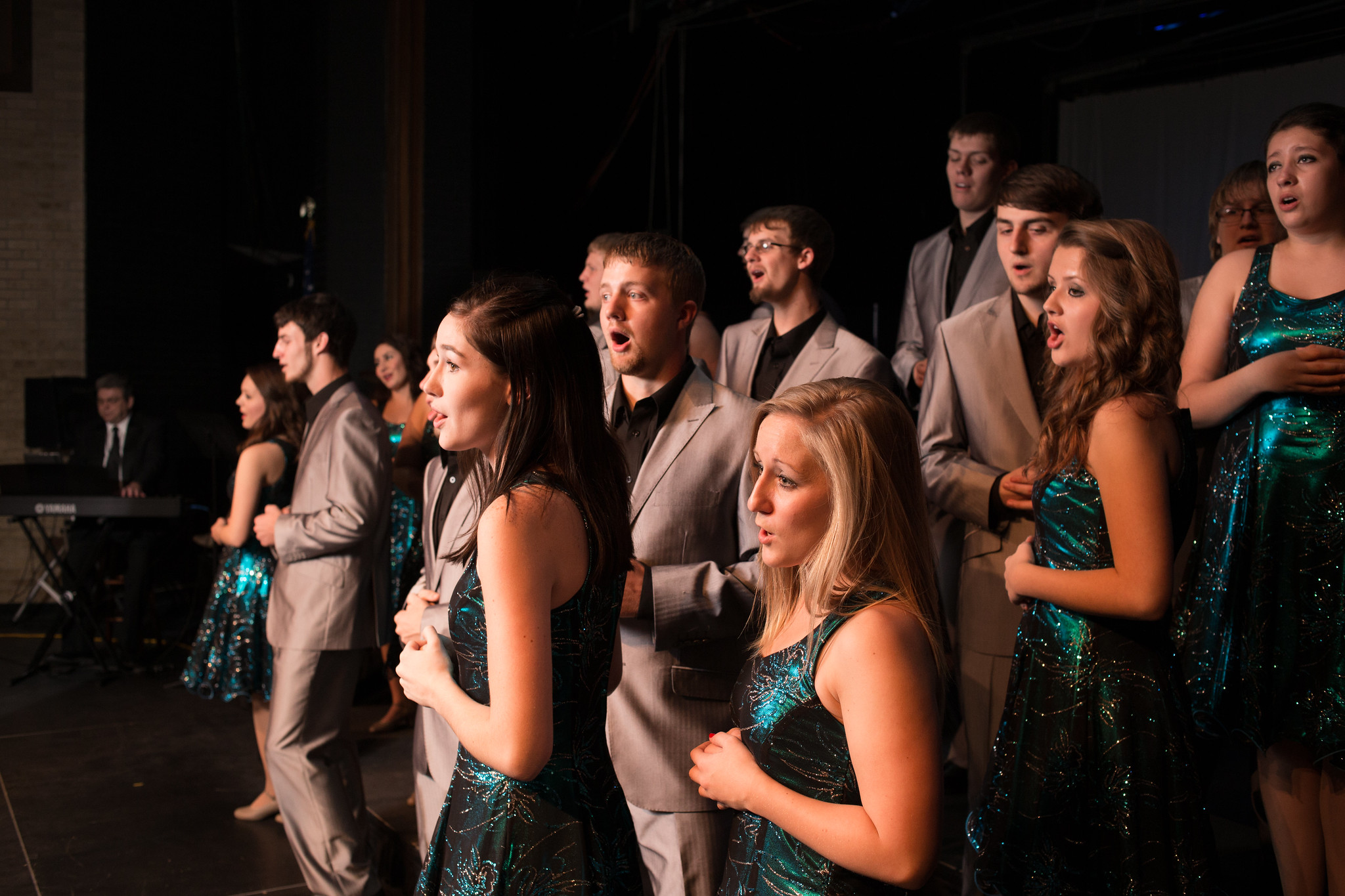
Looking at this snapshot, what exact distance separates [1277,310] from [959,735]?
1.99 metres

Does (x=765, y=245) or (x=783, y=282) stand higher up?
(x=765, y=245)

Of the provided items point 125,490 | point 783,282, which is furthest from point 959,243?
point 125,490

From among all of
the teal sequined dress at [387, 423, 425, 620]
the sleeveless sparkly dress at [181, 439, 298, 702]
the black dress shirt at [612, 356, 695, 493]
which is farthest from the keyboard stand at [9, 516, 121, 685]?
the black dress shirt at [612, 356, 695, 493]

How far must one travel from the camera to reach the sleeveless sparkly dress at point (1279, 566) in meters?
2.02

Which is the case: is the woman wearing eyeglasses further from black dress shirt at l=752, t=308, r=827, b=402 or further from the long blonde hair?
the long blonde hair

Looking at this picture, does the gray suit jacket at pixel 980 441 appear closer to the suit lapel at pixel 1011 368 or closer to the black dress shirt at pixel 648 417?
the suit lapel at pixel 1011 368

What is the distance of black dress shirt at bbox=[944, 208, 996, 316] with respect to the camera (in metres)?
3.37

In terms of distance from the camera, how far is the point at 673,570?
1967 millimetres

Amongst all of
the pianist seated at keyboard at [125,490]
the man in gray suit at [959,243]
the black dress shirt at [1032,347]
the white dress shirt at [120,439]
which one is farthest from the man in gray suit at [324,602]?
the white dress shirt at [120,439]

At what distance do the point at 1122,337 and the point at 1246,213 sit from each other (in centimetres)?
153

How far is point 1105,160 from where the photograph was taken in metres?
9.09

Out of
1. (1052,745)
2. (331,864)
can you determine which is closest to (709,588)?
(1052,745)

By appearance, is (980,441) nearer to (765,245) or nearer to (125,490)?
(765,245)

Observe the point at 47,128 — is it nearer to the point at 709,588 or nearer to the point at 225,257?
the point at 225,257
